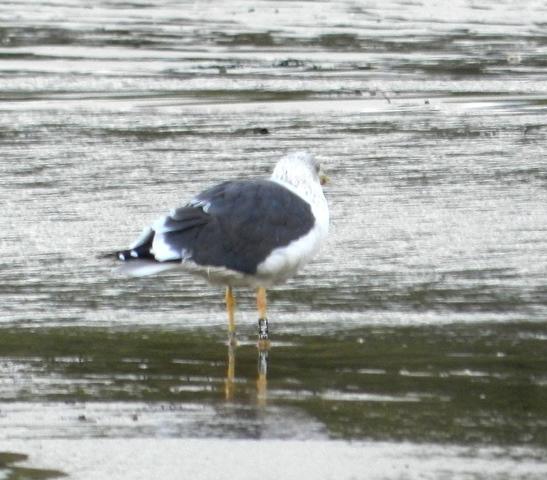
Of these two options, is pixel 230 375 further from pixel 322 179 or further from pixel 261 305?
pixel 322 179

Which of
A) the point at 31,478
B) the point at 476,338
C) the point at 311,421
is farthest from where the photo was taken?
the point at 476,338

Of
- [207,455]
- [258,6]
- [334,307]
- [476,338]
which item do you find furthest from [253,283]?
[258,6]

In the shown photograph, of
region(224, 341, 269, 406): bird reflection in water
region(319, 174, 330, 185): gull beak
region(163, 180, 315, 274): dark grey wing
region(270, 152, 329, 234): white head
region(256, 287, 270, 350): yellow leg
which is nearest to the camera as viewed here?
region(224, 341, 269, 406): bird reflection in water

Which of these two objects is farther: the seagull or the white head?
the white head

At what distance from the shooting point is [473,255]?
9656 mm

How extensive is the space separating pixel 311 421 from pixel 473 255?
3414 mm

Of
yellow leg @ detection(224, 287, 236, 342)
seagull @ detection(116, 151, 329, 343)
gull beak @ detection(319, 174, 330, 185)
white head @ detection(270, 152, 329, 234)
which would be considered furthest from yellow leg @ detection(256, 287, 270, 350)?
gull beak @ detection(319, 174, 330, 185)

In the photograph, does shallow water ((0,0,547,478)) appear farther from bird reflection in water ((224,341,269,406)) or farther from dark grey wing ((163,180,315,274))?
dark grey wing ((163,180,315,274))

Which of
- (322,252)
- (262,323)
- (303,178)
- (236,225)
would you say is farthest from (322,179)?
(262,323)

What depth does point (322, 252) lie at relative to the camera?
981 centimetres

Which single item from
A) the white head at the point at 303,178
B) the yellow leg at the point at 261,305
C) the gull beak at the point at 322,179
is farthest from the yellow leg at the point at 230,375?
the gull beak at the point at 322,179

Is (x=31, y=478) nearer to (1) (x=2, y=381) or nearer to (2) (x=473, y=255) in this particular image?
(1) (x=2, y=381)

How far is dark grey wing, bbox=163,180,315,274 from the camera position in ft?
26.1

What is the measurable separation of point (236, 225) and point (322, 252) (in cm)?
185
